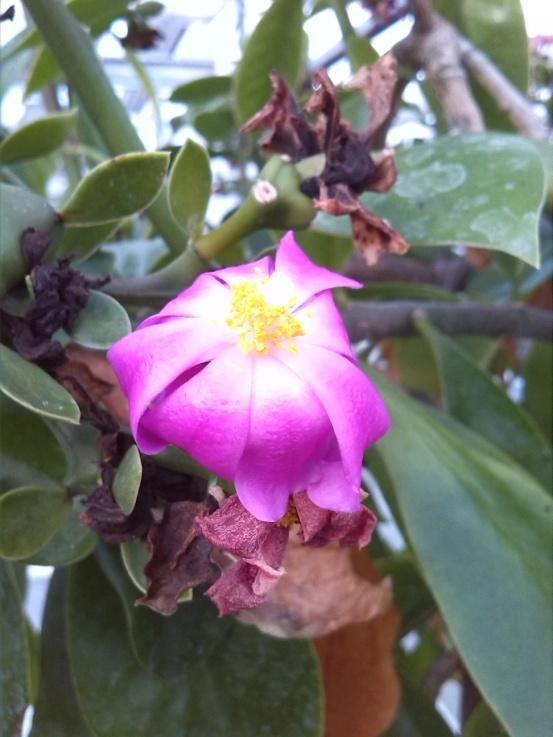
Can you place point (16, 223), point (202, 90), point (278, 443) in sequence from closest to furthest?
point (278, 443), point (16, 223), point (202, 90)

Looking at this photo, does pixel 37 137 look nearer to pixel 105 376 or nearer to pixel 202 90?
pixel 105 376

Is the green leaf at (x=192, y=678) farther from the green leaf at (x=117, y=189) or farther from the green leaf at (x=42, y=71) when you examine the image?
the green leaf at (x=42, y=71)

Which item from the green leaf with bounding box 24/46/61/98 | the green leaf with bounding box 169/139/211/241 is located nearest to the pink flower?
the green leaf with bounding box 169/139/211/241

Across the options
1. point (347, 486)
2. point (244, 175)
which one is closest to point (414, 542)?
point (347, 486)

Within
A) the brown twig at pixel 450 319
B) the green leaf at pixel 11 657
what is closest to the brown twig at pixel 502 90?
the brown twig at pixel 450 319

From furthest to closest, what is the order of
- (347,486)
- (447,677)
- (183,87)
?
1. (183,87)
2. (447,677)
3. (347,486)

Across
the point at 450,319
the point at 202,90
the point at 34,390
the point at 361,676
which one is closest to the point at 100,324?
the point at 34,390

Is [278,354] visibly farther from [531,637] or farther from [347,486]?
[531,637]
